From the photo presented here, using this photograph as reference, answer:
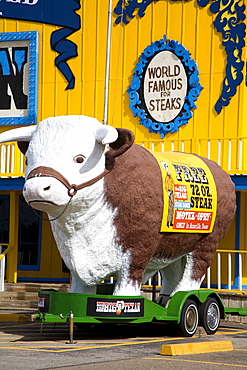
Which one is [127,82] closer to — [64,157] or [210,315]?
[210,315]

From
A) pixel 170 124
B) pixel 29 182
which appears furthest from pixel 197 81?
pixel 29 182

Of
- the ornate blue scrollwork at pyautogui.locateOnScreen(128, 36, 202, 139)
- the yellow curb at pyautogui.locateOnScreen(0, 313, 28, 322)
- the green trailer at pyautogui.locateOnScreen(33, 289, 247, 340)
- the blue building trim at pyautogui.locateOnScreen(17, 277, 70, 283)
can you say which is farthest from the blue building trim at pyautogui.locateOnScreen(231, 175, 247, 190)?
the blue building trim at pyautogui.locateOnScreen(17, 277, 70, 283)

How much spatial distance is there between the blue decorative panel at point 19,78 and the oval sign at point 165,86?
2.93 metres

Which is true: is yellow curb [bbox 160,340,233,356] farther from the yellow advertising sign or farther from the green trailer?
the yellow advertising sign

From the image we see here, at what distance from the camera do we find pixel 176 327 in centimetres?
1133

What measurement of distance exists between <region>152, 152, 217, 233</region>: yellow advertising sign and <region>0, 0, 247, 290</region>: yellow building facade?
10.9 feet

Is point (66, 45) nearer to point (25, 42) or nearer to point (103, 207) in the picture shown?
point (25, 42)

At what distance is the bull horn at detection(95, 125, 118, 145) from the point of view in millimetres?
10195

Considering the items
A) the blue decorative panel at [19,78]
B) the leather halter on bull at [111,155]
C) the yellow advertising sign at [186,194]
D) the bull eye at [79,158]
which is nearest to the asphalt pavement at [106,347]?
the yellow advertising sign at [186,194]

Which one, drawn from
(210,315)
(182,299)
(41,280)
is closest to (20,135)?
(182,299)

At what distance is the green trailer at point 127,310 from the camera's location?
10.5 metres

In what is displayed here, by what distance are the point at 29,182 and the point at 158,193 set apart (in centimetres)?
204

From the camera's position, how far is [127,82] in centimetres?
1841

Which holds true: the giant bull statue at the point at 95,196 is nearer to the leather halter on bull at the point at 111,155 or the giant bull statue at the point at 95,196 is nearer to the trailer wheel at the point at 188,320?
the leather halter on bull at the point at 111,155
